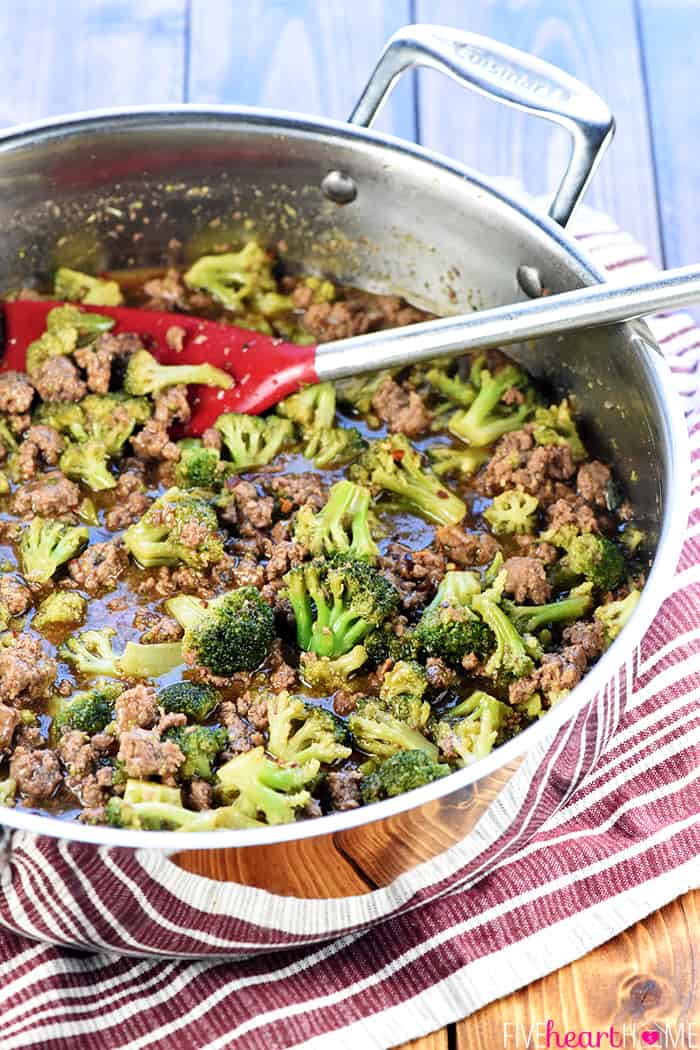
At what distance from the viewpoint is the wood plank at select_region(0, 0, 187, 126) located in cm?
451

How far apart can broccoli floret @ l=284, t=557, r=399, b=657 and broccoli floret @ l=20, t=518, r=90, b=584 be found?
1.63 ft

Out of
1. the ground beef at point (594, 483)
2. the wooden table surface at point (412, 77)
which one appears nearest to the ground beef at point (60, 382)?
the ground beef at point (594, 483)

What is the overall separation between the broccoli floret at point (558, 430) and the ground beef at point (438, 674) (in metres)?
0.74

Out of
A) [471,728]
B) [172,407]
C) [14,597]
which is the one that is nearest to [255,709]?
[471,728]

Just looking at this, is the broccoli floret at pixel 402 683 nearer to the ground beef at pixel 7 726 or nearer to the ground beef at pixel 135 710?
the ground beef at pixel 135 710

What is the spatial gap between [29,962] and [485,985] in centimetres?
84

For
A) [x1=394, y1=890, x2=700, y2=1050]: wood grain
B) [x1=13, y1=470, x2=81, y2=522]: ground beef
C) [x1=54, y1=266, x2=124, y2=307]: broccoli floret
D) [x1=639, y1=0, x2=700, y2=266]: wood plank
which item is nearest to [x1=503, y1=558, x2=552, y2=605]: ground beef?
[x1=394, y1=890, x2=700, y2=1050]: wood grain

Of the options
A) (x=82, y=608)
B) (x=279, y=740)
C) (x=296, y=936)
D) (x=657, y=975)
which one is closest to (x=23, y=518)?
(x=82, y=608)

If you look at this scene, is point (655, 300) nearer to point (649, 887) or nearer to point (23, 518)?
point (649, 887)

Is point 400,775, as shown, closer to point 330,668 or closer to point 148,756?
point 330,668

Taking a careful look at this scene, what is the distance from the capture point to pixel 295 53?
4.70 m

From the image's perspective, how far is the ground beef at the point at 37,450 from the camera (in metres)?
3.11

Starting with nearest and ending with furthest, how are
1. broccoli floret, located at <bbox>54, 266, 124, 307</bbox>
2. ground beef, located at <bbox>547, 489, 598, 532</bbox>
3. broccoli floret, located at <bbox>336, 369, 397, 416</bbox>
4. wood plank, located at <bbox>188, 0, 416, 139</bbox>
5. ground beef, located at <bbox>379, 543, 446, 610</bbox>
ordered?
ground beef, located at <bbox>379, 543, 446, 610</bbox>, ground beef, located at <bbox>547, 489, 598, 532</bbox>, broccoli floret, located at <bbox>336, 369, 397, 416</bbox>, broccoli floret, located at <bbox>54, 266, 124, 307</bbox>, wood plank, located at <bbox>188, 0, 416, 139</bbox>

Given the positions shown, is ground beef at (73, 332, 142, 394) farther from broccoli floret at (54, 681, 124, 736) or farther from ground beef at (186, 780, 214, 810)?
ground beef at (186, 780, 214, 810)
